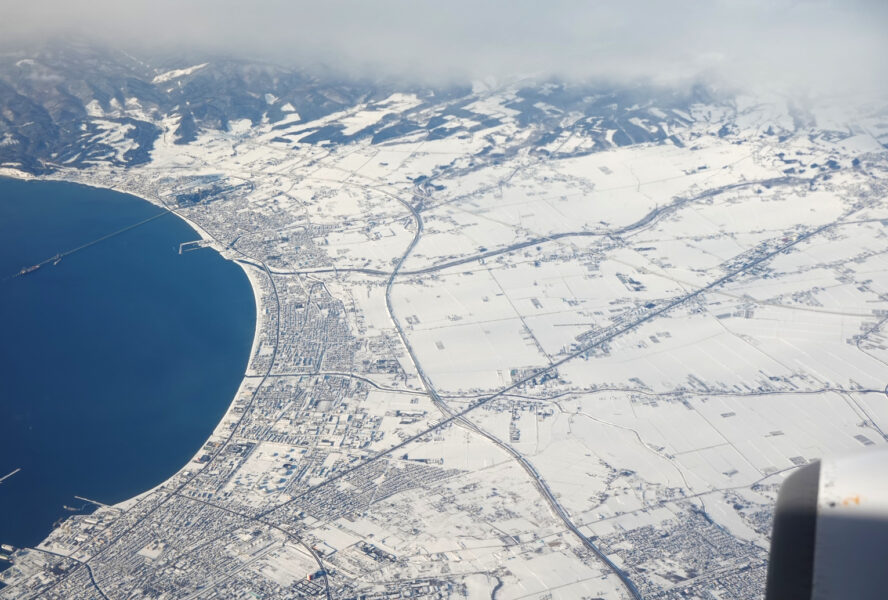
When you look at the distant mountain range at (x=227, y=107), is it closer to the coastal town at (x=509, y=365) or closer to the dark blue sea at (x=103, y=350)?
the coastal town at (x=509, y=365)

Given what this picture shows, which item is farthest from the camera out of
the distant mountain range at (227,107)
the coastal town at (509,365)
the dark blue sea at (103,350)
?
the distant mountain range at (227,107)

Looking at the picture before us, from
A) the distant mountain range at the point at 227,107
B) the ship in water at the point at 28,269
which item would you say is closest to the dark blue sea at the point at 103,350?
the ship in water at the point at 28,269

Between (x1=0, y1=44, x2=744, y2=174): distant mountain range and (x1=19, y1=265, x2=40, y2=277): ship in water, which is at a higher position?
(x1=0, y1=44, x2=744, y2=174): distant mountain range

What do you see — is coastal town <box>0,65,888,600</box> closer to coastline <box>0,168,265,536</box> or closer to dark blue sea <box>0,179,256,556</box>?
coastline <box>0,168,265,536</box>

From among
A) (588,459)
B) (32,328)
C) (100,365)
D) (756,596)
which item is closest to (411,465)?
(588,459)

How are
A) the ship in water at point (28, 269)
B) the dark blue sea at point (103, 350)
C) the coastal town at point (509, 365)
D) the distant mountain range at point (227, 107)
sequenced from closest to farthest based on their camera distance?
the coastal town at point (509, 365), the dark blue sea at point (103, 350), the ship in water at point (28, 269), the distant mountain range at point (227, 107)

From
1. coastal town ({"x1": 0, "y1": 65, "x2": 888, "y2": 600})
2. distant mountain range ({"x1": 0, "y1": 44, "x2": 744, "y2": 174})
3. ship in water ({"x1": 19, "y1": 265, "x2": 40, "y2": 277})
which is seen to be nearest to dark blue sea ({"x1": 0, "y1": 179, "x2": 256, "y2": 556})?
ship in water ({"x1": 19, "y1": 265, "x2": 40, "y2": 277})
